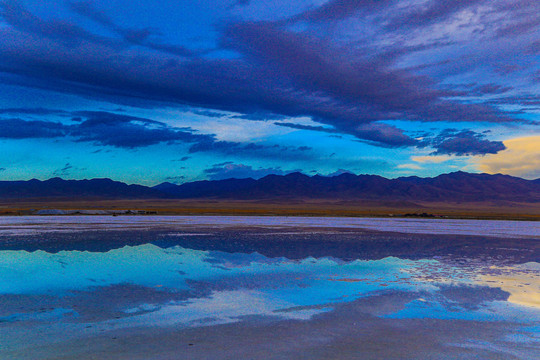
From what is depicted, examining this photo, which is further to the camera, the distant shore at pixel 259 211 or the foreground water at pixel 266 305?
the distant shore at pixel 259 211

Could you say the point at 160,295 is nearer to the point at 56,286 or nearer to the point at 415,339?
the point at 56,286

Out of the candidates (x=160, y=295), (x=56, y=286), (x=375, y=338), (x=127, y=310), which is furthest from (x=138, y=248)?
(x=375, y=338)

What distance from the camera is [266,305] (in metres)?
8.98

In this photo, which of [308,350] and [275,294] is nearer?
[308,350]

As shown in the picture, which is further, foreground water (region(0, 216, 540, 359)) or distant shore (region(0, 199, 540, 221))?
distant shore (region(0, 199, 540, 221))

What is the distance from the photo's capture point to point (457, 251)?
1869 cm

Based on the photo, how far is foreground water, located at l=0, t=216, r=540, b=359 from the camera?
630 cm

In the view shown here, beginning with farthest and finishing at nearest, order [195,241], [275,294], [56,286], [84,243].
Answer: [195,241], [84,243], [56,286], [275,294]

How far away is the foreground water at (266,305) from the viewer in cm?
630

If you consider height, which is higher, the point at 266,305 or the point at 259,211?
the point at 259,211

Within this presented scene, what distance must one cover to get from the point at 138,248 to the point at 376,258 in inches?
388

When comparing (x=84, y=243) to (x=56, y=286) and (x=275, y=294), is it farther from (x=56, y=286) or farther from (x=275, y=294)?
(x=275, y=294)

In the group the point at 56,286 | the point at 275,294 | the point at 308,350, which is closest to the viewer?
the point at 308,350

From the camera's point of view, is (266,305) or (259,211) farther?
(259,211)
